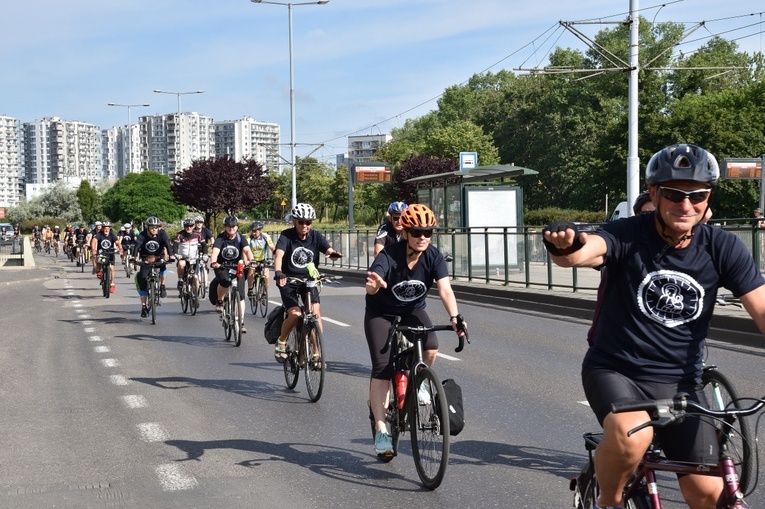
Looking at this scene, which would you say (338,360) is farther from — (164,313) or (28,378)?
(164,313)

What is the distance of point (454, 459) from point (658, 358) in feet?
10.5

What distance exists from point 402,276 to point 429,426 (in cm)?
101

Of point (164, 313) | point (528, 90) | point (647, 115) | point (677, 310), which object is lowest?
point (164, 313)

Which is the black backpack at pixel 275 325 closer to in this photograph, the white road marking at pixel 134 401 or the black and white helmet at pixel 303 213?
the black and white helmet at pixel 303 213

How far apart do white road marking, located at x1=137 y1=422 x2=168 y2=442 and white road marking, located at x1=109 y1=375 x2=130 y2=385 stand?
2.33 meters

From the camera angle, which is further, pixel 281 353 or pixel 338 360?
pixel 338 360

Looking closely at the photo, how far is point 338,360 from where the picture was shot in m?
11.5

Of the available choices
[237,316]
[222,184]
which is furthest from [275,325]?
[222,184]

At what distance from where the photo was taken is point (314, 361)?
8.71 metres

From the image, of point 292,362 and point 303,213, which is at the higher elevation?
point 303,213

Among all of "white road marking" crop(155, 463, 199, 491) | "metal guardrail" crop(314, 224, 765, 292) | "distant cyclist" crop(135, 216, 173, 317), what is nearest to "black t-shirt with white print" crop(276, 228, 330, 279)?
"white road marking" crop(155, 463, 199, 491)

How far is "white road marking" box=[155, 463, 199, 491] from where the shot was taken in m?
5.83

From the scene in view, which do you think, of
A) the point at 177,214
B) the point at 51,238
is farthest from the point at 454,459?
the point at 177,214

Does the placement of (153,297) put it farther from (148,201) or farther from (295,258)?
(148,201)
